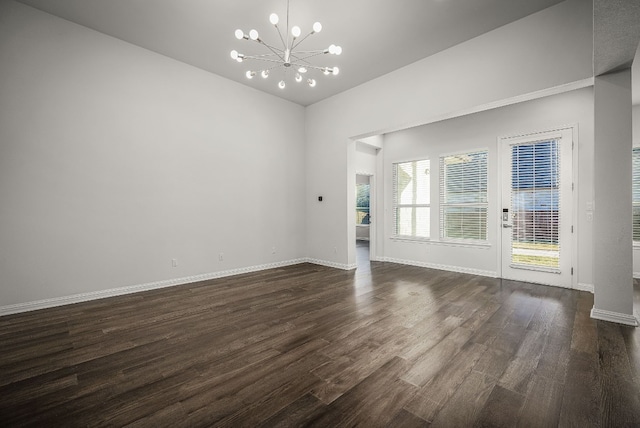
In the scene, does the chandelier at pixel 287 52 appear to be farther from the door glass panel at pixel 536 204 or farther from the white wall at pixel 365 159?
the door glass panel at pixel 536 204

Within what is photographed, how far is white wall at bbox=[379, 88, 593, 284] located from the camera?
13.9 feet

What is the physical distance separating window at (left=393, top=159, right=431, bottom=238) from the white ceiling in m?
2.40

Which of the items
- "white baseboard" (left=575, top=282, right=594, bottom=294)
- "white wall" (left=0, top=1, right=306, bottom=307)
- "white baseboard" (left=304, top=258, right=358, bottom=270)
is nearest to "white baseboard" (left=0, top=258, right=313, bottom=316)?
"white wall" (left=0, top=1, right=306, bottom=307)

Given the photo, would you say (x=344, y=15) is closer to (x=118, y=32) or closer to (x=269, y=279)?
(x=118, y=32)

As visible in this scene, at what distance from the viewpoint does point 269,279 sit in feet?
16.5

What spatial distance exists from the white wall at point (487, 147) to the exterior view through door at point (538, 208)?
0.43ft

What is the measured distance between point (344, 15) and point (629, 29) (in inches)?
111

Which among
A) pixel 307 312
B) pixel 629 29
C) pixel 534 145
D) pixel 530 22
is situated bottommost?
pixel 307 312

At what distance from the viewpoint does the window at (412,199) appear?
242 inches

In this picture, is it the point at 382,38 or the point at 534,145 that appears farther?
the point at 534,145

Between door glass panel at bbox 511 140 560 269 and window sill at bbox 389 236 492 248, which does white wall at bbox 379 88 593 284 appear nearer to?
window sill at bbox 389 236 492 248

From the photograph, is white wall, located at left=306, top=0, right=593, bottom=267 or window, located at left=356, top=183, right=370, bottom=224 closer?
white wall, located at left=306, top=0, right=593, bottom=267

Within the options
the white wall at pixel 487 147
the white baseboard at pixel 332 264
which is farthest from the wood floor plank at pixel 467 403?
the white baseboard at pixel 332 264

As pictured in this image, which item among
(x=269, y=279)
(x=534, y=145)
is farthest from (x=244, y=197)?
(x=534, y=145)
